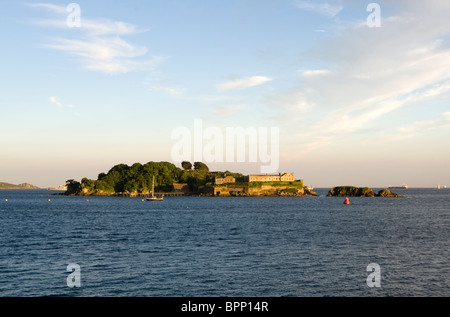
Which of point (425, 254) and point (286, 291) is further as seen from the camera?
point (425, 254)

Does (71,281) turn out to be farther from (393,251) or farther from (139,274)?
(393,251)

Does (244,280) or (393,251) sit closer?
(244,280)

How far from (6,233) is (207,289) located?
54.3m

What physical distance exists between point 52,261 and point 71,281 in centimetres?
1202

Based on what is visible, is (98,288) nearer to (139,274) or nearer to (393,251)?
(139,274)

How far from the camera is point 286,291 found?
29.8 metres

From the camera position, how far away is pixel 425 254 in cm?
4662
